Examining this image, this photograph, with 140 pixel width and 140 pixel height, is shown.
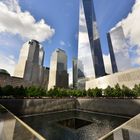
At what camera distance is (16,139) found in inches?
141

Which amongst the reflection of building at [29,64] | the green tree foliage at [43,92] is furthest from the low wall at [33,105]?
the reflection of building at [29,64]

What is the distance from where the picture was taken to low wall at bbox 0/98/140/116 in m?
21.7

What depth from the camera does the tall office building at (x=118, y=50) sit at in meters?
107

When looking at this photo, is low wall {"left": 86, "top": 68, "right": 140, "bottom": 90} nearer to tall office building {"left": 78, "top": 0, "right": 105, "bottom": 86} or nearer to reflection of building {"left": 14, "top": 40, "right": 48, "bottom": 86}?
tall office building {"left": 78, "top": 0, "right": 105, "bottom": 86}

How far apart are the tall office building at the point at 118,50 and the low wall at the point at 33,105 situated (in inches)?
3441

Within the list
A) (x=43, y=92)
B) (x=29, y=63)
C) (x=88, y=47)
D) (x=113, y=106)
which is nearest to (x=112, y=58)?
(x=88, y=47)

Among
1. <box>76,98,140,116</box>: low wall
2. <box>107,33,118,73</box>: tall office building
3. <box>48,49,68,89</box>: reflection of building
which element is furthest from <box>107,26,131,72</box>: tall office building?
<box>76,98,140,116</box>: low wall

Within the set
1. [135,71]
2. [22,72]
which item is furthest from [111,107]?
[22,72]

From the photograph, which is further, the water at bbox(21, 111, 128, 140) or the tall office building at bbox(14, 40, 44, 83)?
the tall office building at bbox(14, 40, 44, 83)

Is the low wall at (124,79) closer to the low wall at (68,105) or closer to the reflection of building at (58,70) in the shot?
the low wall at (68,105)

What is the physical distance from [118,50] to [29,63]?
84991 mm

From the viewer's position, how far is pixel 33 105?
2417 cm

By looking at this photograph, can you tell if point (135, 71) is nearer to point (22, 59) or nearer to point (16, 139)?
point (16, 139)

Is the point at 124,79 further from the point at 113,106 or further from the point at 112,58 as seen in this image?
the point at 112,58
